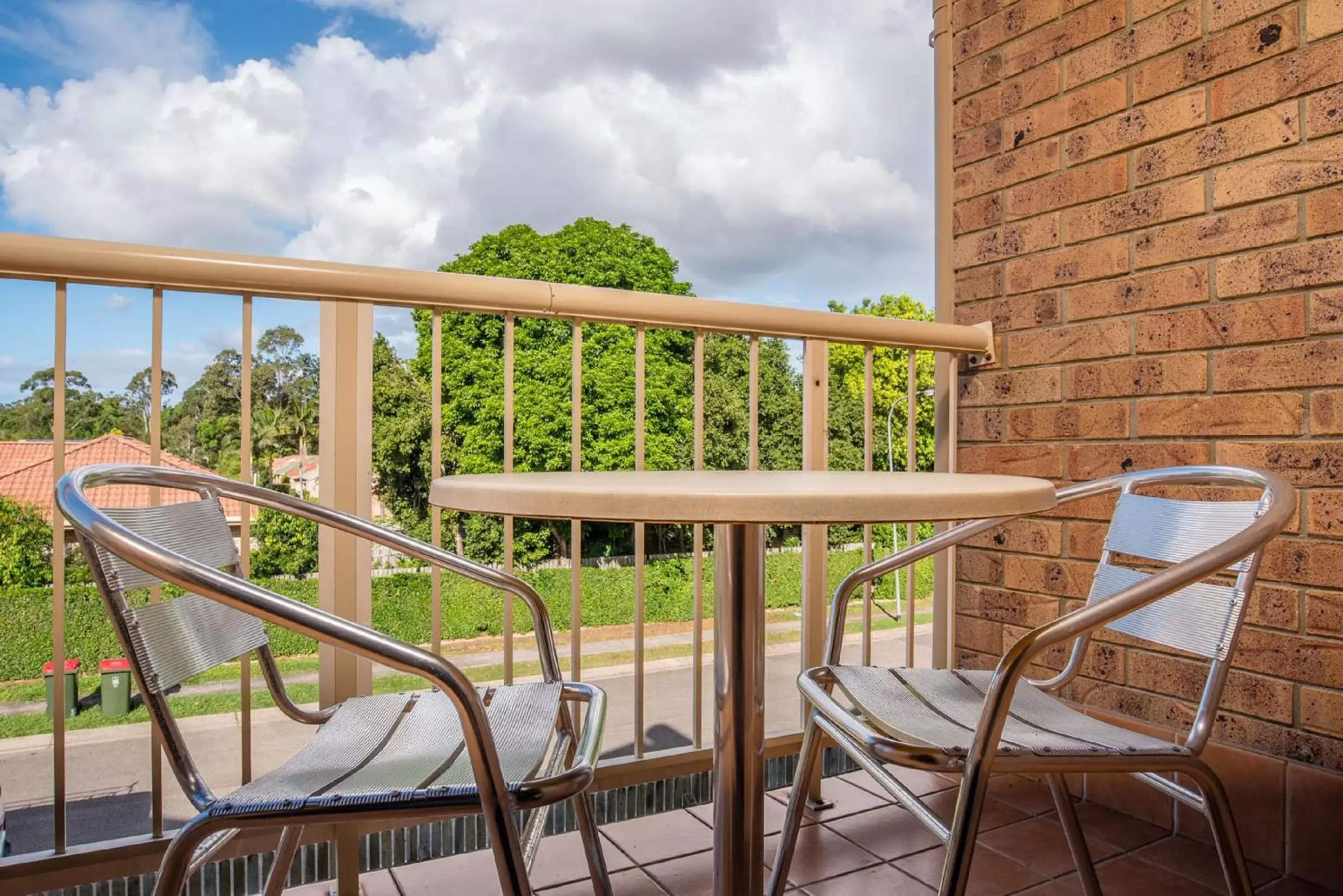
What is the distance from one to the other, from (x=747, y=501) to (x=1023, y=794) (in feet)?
5.94

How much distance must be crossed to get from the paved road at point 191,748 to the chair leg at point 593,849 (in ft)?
47.7

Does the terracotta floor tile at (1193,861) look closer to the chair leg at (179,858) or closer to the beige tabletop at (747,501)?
the beige tabletop at (747,501)

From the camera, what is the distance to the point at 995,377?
242 cm

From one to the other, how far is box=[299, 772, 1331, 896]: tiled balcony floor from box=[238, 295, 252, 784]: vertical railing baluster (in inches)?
14.1

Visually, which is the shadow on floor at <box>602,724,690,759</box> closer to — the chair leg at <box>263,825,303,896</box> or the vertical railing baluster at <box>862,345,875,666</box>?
the vertical railing baluster at <box>862,345,875,666</box>

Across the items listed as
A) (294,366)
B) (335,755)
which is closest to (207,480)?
(335,755)

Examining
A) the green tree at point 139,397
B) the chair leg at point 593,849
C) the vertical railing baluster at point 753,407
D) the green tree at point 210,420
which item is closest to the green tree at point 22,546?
the green tree at point 139,397

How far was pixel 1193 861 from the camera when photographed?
1.83 meters

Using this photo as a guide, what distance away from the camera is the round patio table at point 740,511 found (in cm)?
83

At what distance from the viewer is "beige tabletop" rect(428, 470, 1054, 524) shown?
0.82 metres

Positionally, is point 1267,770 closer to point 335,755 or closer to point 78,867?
point 335,755

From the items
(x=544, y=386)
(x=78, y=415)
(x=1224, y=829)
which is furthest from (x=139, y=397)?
(x=1224, y=829)

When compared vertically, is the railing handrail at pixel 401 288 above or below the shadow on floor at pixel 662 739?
above

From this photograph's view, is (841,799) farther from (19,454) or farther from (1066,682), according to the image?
(19,454)
